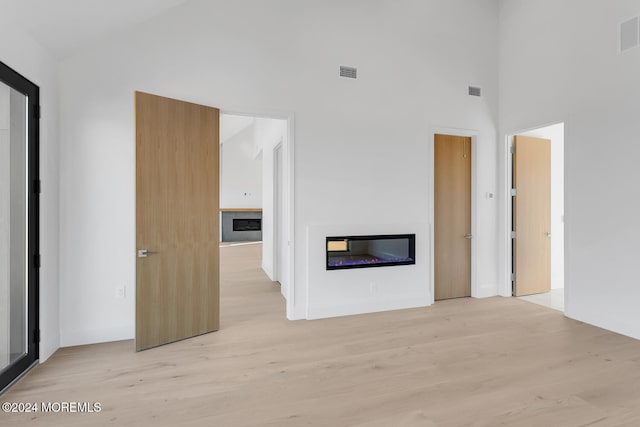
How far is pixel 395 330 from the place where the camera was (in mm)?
3301

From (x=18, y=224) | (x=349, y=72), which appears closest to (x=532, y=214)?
(x=349, y=72)

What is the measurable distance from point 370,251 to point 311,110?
5.78 feet

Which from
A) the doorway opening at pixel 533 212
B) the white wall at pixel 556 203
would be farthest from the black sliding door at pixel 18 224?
the white wall at pixel 556 203

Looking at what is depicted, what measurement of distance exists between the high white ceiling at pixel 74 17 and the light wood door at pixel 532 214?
182 inches

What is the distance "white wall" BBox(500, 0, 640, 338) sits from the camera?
126 inches

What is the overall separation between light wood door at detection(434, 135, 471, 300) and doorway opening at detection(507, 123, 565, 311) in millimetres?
577

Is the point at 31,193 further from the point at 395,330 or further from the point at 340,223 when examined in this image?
the point at 395,330

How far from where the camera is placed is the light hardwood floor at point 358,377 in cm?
191

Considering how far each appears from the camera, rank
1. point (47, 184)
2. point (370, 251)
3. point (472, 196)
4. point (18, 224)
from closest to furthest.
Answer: point (18, 224)
point (47, 184)
point (370, 251)
point (472, 196)

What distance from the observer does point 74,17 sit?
250 cm

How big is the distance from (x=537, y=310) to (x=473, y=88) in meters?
2.93

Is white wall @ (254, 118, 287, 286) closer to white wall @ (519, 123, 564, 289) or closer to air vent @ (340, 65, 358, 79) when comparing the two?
air vent @ (340, 65, 358, 79)

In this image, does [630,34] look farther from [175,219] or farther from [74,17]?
[74,17]

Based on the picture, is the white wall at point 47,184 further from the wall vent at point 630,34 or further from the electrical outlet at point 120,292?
the wall vent at point 630,34
